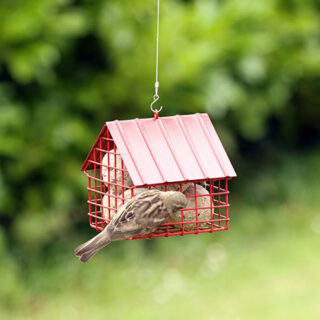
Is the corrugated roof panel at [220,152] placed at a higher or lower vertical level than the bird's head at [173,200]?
higher

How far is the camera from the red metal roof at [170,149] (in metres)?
3.50

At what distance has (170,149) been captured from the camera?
3.68 metres

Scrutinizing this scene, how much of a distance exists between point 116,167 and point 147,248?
195 inches

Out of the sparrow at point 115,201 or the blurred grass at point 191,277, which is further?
the blurred grass at point 191,277

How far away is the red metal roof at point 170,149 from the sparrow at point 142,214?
10 centimetres

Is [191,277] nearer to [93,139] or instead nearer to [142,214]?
A: [93,139]

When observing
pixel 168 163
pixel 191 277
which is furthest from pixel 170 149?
pixel 191 277

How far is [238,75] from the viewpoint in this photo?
8.95 meters

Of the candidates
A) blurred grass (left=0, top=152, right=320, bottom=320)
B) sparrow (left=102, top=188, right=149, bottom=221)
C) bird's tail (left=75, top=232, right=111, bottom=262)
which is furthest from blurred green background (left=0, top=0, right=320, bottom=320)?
bird's tail (left=75, top=232, right=111, bottom=262)

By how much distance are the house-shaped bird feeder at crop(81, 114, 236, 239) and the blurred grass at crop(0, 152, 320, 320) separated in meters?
3.55

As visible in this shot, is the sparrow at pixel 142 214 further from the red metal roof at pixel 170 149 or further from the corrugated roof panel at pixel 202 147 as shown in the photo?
the corrugated roof panel at pixel 202 147

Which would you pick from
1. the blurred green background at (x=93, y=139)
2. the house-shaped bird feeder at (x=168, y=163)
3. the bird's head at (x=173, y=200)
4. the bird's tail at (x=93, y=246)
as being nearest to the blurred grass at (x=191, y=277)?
the blurred green background at (x=93, y=139)

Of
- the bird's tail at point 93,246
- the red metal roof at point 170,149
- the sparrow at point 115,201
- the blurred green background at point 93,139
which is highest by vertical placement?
the blurred green background at point 93,139

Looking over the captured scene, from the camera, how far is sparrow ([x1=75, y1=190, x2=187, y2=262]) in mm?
3465
